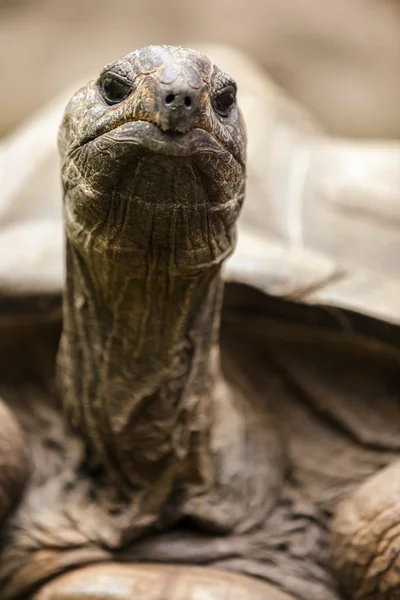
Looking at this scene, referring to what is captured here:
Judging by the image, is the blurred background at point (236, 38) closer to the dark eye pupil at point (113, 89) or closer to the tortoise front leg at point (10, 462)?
the tortoise front leg at point (10, 462)

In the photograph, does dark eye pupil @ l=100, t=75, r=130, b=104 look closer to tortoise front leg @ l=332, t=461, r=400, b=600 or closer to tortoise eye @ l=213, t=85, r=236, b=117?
tortoise eye @ l=213, t=85, r=236, b=117

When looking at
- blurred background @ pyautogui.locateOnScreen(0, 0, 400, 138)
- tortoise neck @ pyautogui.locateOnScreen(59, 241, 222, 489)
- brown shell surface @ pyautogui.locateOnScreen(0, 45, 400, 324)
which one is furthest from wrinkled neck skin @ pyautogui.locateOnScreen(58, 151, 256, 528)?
blurred background @ pyautogui.locateOnScreen(0, 0, 400, 138)

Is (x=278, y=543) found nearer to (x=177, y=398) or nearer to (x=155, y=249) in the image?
(x=177, y=398)

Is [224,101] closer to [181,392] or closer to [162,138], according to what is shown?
[162,138]

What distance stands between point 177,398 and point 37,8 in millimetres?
1961

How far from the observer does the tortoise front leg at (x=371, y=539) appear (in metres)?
1.62

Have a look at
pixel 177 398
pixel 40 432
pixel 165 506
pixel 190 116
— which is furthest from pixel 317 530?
pixel 190 116

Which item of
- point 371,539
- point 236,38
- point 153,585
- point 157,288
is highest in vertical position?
point 236,38

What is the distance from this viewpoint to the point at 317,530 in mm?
1840

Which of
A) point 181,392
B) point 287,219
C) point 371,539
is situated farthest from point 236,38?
point 371,539

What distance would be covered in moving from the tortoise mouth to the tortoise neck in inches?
9.5

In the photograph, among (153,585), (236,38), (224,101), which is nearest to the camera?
(224,101)

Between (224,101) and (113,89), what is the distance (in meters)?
0.17

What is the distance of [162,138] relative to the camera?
1151 millimetres
